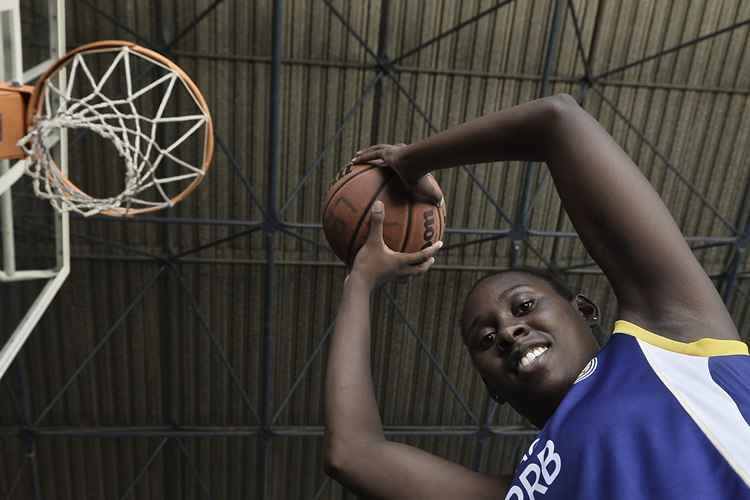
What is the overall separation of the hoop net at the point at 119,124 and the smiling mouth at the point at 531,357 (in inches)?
98.3

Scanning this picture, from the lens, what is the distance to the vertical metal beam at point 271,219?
4902 mm

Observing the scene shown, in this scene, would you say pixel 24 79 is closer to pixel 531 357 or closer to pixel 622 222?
pixel 531 357

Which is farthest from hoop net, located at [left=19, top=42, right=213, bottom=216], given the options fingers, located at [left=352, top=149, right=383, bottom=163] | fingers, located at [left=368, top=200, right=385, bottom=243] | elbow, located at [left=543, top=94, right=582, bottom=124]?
elbow, located at [left=543, top=94, right=582, bottom=124]

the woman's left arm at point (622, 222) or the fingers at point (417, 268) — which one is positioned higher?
the woman's left arm at point (622, 222)

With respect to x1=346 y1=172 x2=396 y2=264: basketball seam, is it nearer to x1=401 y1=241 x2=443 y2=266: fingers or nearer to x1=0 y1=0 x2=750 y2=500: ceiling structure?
x1=401 y1=241 x2=443 y2=266: fingers

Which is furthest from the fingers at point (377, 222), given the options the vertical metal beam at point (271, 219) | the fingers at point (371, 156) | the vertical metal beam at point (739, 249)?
the vertical metal beam at point (739, 249)

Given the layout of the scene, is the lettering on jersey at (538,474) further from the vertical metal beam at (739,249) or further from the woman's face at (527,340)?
the vertical metal beam at (739,249)

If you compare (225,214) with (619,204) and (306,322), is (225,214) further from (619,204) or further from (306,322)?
(619,204)

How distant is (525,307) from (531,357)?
5.9 inches

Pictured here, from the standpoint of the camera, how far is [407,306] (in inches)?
266

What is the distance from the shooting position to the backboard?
11.9ft

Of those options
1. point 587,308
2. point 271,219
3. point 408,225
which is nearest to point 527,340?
point 587,308

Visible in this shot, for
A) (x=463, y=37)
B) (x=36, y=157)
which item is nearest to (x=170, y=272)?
(x=36, y=157)

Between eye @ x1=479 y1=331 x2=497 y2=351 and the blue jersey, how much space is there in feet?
1.01
